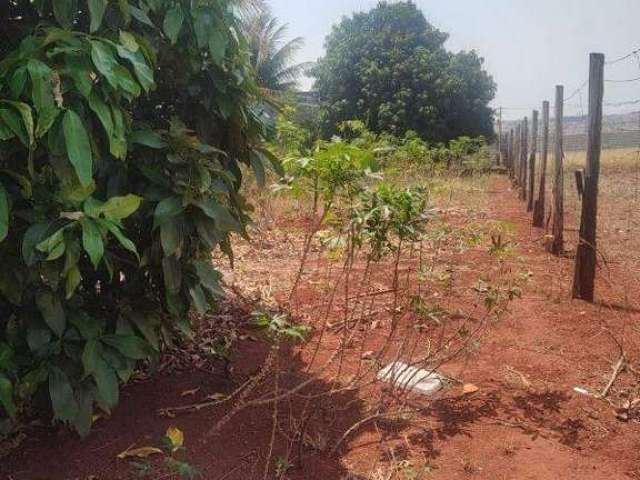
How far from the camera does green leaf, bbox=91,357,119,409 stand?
207 centimetres

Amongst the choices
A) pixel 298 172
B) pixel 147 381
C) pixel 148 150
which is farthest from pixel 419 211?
pixel 147 381

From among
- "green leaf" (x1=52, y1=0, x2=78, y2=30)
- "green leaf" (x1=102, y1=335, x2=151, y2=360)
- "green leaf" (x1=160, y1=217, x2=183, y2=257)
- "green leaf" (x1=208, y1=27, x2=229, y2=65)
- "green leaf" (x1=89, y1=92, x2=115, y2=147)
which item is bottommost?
"green leaf" (x1=102, y1=335, x2=151, y2=360)

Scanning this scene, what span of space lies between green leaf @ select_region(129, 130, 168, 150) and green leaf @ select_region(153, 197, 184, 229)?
0.19 m

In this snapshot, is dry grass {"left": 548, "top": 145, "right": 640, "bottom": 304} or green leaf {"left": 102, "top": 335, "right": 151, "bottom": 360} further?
dry grass {"left": 548, "top": 145, "right": 640, "bottom": 304}

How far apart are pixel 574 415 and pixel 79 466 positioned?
2.16 meters

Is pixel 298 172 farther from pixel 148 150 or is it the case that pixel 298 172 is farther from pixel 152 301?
pixel 152 301

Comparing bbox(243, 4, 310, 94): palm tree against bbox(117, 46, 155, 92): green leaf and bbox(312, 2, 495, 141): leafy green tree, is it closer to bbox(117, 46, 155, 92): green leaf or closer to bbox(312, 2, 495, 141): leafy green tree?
bbox(312, 2, 495, 141): leafy green tree

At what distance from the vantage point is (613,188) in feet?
42.5

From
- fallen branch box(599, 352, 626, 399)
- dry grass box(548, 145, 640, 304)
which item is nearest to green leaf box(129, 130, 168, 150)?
fallen branch box(599, 352, 626, 399)

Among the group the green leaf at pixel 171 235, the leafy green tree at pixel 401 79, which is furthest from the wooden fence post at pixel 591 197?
the leafy green tree at pixel 401 79

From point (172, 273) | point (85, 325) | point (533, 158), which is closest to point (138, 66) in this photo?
point (172, 273)

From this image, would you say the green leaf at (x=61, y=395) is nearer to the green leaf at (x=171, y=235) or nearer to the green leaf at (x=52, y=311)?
the green leaf at (x=52, y=311)

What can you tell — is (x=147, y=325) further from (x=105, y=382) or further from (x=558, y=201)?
(x=558, y=201)

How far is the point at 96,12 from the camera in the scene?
177cm
